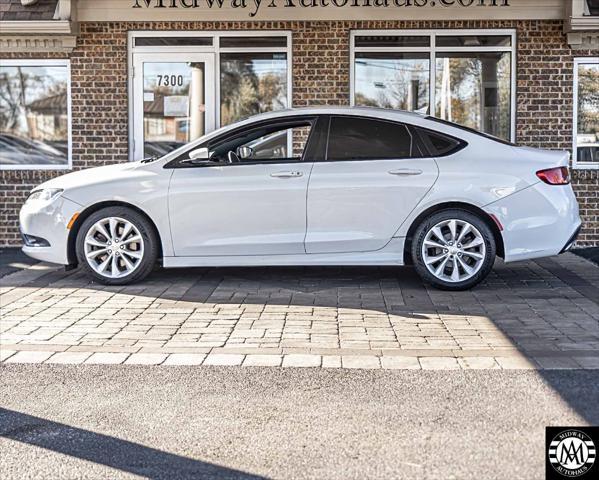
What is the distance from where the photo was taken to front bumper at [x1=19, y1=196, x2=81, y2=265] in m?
9.34

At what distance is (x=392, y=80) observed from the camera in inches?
506

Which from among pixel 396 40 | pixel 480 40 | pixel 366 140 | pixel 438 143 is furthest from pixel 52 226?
pixel 480 40

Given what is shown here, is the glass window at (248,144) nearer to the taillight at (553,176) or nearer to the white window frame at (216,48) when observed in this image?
the taillight at (553,176)

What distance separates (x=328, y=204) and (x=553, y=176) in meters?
2.07

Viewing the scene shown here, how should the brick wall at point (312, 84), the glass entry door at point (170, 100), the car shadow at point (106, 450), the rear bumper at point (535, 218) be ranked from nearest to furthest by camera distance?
the car shadow at point (106, 450)
the rear bumper at point (535, 218)
the brick wall at point (312, 84)
the glass entry door at point (170, 100)

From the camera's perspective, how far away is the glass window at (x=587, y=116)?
12.7m

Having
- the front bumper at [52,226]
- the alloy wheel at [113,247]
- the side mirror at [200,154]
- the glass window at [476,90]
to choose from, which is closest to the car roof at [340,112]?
the side mirror at [200,154]

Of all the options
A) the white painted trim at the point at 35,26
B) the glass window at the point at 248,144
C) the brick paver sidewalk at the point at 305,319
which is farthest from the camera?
the white painted trim at the point at 35,26

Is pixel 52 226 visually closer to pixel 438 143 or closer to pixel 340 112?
pixel 340 112

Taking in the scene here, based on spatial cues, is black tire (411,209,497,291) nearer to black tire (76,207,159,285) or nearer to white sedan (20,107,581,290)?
white sedan (20,107,581,290)

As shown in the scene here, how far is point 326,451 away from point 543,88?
9117mm

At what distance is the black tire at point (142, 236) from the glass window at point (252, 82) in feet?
13.2

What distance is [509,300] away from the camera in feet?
28.0

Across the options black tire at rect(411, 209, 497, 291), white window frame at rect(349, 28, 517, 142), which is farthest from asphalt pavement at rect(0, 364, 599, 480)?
white window frame at rect(349, 28, 517, 142)
